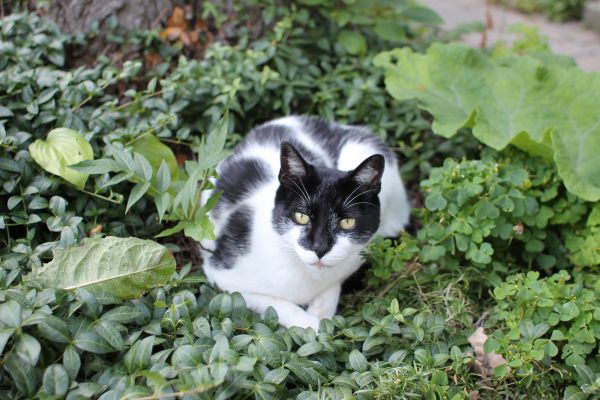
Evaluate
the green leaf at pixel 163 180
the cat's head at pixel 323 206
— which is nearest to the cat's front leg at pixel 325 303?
Answer: the cat's head at pixel 323 206

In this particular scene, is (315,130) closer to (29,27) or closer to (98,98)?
(98,98)

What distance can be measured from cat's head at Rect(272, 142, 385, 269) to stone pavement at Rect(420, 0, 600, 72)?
3.01 metres

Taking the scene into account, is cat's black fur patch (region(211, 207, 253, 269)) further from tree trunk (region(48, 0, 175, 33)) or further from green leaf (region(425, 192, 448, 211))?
tree trunk (region(48, 0, 175, 33))

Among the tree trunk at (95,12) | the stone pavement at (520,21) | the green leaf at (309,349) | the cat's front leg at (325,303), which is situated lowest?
the stone pavement at (520,21)

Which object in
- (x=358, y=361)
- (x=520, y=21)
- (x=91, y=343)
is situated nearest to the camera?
(x=91, y=343)

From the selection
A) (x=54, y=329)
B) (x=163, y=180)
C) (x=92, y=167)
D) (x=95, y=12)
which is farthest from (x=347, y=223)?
(x=95, y=12)

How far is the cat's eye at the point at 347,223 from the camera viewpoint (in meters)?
2.44

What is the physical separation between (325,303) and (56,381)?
47.3 inches

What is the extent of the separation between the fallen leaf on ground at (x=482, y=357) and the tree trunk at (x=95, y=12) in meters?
2.45

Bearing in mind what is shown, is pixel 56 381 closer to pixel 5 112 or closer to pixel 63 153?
pixel 63 153

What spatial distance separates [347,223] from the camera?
2.46 m

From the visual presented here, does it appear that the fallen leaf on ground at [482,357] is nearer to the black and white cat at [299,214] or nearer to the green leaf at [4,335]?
the black and white cat at [299,214]

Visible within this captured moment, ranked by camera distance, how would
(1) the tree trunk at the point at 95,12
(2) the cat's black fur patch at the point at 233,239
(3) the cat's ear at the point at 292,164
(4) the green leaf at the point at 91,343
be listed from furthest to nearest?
(1) the tree trunk at the point at 95,12
(2) the cat's black fur patch at the point at 233,239
(3) the cat's ear at the point at 292,164
(4) the green leaf at the point at 91,343

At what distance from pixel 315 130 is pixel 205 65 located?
78 centimetres
